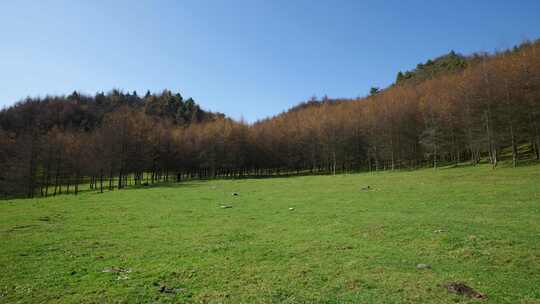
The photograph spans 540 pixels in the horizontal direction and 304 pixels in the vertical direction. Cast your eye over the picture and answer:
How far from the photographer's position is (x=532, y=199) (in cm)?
2314

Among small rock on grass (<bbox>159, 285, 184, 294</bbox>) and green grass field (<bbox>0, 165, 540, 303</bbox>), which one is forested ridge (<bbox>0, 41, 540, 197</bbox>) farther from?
small rock on grass (<bbox>159, 285, 184, 294</bbox>)

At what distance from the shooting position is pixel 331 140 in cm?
9044

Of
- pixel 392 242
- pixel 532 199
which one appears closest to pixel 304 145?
pixel 532 199

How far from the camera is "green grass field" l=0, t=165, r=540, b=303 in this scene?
31.1 feet

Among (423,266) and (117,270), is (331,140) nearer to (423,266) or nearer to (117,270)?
(423,266)

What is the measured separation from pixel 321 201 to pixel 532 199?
1658 centimetres

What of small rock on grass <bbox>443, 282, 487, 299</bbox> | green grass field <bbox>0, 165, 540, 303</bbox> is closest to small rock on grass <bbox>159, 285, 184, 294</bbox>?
green grass field <bbox>0, 165, 540, 303</bbox>

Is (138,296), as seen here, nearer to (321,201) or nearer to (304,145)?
(321,201)

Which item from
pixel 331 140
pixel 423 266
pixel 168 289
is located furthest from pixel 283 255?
pixel 331 140

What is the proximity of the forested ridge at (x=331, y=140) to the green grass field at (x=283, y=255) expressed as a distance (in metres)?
35.4

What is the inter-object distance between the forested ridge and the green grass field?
35391 mm

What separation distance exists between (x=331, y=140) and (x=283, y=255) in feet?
261

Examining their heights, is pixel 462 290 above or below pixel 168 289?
above

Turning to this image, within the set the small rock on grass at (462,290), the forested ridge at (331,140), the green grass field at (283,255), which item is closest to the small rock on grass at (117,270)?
the green grass field at (283,255)
